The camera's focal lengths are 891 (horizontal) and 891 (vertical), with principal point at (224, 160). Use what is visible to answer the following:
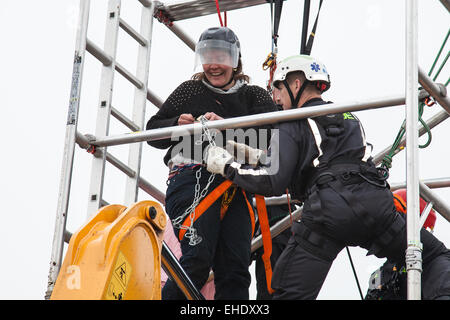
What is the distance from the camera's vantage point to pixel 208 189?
5828 mm

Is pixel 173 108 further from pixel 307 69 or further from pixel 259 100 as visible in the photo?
pixel 307 69

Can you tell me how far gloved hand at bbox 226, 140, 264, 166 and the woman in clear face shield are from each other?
142 millimetres

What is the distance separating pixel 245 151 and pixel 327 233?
0.89 m

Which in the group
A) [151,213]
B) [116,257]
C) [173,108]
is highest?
[173,108]

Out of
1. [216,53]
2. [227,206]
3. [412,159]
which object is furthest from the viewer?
[216,53]

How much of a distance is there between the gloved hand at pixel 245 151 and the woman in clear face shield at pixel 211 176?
5.6 inches

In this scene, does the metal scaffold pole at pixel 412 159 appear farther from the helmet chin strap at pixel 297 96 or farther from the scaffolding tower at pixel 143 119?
the helmet chin strap at pixel 297 96

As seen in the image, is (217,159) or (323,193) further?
(217,159)

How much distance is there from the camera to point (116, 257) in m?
4.20

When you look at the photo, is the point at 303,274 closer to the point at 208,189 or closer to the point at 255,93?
the point at 208,189

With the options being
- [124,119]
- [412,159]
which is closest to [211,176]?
[124,119]

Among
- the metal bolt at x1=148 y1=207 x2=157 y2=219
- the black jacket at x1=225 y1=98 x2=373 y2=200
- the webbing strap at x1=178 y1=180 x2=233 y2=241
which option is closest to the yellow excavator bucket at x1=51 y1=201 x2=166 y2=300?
the metal bolt at x1=148 y1=207 x2=157 y2=219
